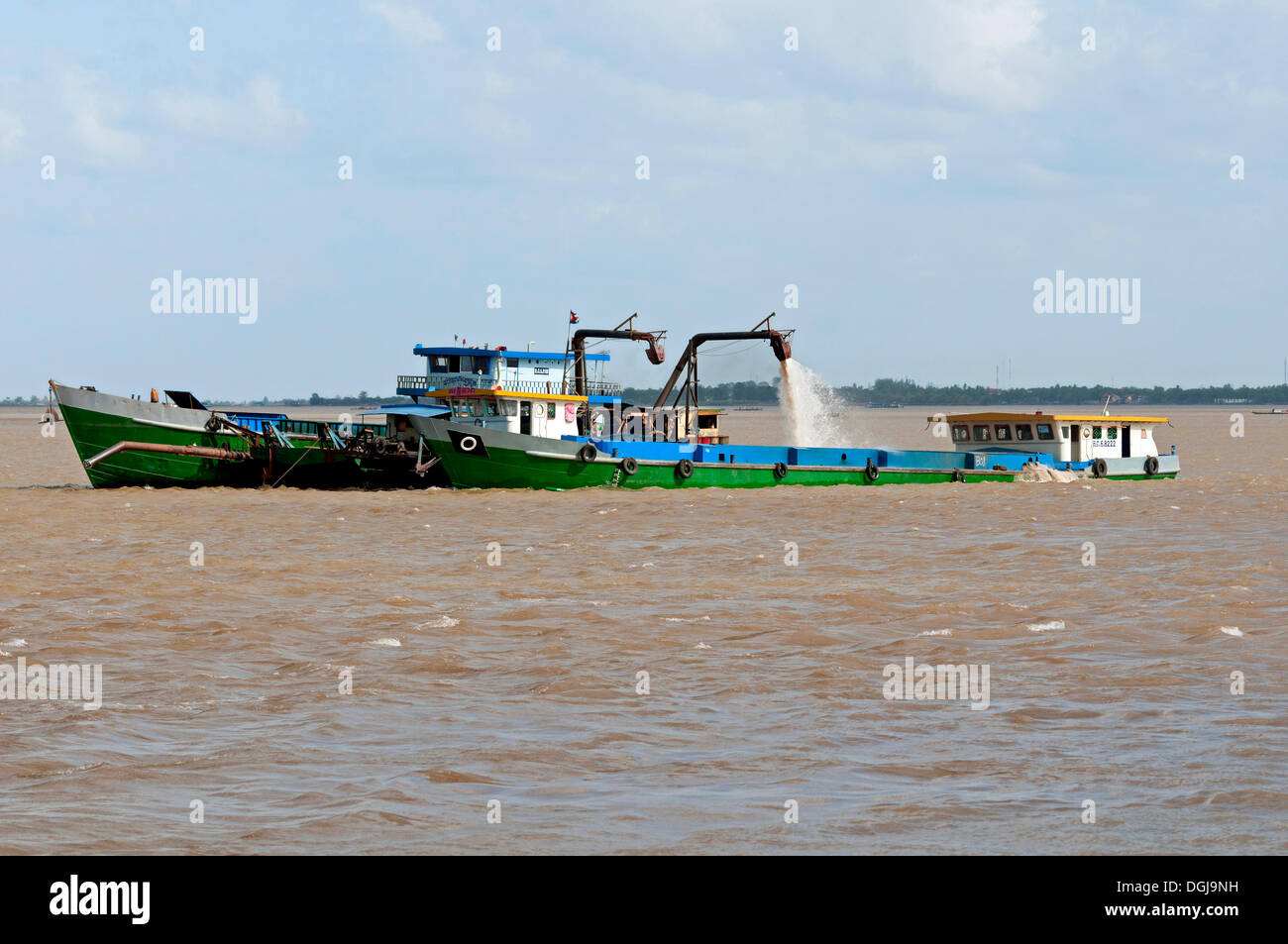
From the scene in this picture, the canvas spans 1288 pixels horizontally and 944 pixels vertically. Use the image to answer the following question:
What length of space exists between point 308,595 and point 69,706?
6870mm

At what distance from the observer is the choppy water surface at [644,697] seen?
26.2 ft

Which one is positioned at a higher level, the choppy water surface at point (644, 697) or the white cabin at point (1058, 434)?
the white cabin at point (1058, 434)

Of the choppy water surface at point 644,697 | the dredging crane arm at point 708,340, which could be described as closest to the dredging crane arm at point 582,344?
the dredging crane arm at point 708,340

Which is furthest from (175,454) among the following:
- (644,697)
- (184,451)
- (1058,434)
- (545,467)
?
(644,697)

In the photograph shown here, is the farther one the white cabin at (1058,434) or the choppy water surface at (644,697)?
the white cabin at (1058,434)

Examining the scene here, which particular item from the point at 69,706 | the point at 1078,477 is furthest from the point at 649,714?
the point at 1078,477

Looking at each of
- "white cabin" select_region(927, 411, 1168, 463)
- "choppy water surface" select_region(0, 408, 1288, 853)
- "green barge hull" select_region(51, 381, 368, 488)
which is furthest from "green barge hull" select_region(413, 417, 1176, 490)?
"choppy water surface" select_region(0, 408, 1288, 853)

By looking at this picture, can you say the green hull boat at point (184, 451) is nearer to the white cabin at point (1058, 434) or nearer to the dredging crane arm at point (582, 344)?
the dredging crane arm at point (582, 344)

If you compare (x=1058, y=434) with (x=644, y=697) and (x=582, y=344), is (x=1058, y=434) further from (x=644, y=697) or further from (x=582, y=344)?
(x=644, y=697)

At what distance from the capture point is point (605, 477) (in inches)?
1564
